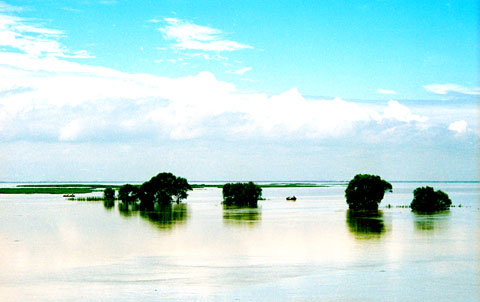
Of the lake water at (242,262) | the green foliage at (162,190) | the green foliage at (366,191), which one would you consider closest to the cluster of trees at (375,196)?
the green foliage at (366,191)

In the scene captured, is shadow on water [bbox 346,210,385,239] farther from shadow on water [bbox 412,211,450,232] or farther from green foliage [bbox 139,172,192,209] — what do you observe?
green foliage [bbox 139,172,192,209]

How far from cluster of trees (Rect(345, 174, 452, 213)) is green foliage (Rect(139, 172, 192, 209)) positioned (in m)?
24.0

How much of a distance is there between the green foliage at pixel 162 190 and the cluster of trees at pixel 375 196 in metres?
24.0

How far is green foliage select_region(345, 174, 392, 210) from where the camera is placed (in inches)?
2215

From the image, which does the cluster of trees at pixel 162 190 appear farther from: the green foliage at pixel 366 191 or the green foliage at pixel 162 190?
the green foliage at pixel 366 191

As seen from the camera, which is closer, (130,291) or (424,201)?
(130,291)

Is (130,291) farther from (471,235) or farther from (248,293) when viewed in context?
(471,235)

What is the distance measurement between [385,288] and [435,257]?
798 centimetres

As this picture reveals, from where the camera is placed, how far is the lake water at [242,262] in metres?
17.3

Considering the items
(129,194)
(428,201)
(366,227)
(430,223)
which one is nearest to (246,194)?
(129,194)

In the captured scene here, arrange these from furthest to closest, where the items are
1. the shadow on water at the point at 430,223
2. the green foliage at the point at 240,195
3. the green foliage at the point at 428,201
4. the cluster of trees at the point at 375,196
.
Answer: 1. the green foliage at the point at 240,195
2. the green foliage at the point at 428,201
3. the cluster of trees at the point at 375,196
4. the shadow on water at the point at 430,223

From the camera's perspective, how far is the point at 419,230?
3672cm

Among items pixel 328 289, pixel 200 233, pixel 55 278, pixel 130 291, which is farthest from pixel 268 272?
pixel 200 233

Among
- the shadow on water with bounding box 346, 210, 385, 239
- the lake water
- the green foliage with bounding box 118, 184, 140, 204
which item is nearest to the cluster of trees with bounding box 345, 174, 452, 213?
the shadow on water with bounding box 346, 210, 385, 239
